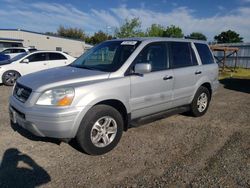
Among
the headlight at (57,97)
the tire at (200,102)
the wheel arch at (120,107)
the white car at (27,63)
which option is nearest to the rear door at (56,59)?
the white car at (27,63)

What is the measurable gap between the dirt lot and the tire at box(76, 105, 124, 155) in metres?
0.16

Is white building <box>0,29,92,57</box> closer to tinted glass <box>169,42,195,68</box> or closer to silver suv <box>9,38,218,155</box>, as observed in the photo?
tinted glass <box>169,42,195,68</box>

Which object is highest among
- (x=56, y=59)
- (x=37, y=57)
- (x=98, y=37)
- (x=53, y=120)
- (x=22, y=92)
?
(x=98, y=37)

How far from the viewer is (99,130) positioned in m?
3.97

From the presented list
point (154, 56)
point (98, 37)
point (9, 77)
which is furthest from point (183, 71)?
point (98, 37)

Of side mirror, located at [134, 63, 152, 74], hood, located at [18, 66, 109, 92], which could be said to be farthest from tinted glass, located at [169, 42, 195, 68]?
hood, located at [18, 66, 109, 92]

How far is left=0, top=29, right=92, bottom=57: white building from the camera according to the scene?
38894 millimetres

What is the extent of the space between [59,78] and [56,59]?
8.46 meters

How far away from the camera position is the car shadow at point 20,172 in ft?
10.4

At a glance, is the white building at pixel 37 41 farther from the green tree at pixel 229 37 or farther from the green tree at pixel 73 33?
the green tree at pixel 229 37

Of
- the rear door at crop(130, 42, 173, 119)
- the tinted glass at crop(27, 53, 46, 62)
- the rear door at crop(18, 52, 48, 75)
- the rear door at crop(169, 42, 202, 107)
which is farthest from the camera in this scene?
the tinted glass at crop(27, 53, 46, 62)

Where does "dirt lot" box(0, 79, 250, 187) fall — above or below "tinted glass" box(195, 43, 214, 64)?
below

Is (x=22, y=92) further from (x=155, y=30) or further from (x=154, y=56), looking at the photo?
(x=155, y=30)

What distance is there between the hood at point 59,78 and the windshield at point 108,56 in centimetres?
28
